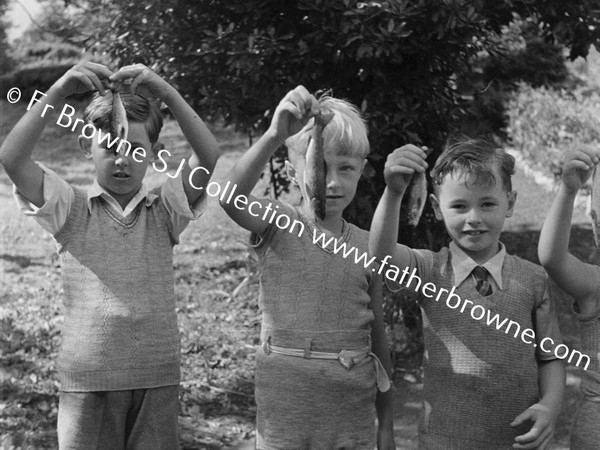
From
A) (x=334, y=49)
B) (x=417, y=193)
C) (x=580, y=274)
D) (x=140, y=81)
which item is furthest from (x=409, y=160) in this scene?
(x=334, y=49)

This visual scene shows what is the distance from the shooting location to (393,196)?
111 inches

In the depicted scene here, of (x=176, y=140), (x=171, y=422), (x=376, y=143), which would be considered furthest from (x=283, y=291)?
(x=176, y=140)

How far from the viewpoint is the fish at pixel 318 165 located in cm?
288

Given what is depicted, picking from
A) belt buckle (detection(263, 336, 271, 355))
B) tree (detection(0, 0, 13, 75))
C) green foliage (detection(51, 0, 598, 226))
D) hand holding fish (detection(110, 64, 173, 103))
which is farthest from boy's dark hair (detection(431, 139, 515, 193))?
tree (detection(0, 0, 13, 75))

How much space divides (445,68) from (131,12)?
2.15 m

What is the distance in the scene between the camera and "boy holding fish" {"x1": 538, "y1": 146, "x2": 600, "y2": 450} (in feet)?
9.26

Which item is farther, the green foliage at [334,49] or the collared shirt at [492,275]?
the green foliage at [334,49]

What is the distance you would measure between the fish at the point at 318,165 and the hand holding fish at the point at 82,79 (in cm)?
76

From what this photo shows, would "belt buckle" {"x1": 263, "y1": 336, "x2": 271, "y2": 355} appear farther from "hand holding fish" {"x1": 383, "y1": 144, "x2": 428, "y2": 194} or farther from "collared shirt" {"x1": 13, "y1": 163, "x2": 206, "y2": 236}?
"hand holding fish" {"x1": 383, "y1": 144, "x2": 428, "y2": 194}

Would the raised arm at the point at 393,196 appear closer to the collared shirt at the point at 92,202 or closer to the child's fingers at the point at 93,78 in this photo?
the collared shirt at the point at 92,202

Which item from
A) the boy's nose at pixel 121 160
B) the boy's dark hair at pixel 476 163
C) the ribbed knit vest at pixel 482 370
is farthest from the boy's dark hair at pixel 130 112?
the ribbed knit vest at pixel 482 370

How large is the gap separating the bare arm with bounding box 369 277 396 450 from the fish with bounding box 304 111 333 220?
472 mm

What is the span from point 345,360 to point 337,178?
67cm

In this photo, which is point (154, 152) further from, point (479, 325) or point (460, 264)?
point (479, 325)
